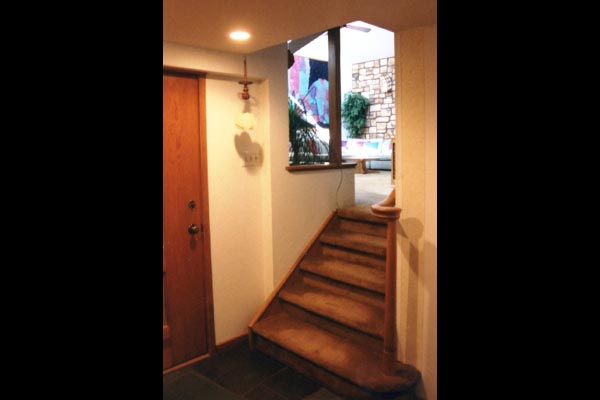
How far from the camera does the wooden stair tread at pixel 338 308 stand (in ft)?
9.53

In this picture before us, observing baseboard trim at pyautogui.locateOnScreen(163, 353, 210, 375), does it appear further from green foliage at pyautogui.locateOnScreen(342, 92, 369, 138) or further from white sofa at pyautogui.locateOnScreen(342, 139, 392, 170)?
green foliage at pyautogui.locateOnScreen(342, 92, 369, 138)

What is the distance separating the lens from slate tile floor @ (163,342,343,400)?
8.81 feet

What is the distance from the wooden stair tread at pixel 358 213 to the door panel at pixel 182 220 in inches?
52.6

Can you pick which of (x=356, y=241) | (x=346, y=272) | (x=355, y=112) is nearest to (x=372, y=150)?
(x=355, y=112)

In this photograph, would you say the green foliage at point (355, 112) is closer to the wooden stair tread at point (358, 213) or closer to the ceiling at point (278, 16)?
the wooden stair tread at point (358, 213)

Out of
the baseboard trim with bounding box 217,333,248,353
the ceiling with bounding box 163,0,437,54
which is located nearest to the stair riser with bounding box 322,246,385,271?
the baseboard trim with bounding box 217,333,248,353

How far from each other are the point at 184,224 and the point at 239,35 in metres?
1.33

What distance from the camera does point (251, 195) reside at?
3.40 metres

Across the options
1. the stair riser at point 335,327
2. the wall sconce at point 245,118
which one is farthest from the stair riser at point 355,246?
the wall sconce at point 245,118

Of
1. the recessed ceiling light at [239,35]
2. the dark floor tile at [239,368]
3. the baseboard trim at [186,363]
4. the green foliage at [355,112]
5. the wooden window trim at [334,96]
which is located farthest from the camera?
the green foliage at [355,112]
